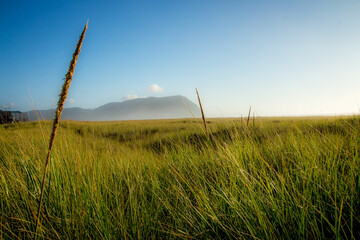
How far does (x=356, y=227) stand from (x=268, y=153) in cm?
133

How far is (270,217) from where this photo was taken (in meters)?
1.01

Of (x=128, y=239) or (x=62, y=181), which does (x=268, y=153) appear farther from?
(x=62, y=181)

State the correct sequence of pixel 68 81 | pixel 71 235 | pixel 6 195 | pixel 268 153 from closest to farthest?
Result: pixel 68 81
pixel 71 235
pixel 6 195
pixel 268 153

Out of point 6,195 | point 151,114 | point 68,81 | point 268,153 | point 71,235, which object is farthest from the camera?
point 151,114

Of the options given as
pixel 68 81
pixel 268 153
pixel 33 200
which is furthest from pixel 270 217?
pixel 33 200

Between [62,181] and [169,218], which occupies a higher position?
[62,181]

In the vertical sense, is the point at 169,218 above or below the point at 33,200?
below

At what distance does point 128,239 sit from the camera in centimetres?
111

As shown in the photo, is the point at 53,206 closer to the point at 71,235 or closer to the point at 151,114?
the point at 71,235

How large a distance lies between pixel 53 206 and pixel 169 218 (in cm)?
86

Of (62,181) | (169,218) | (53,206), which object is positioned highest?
(62,181)

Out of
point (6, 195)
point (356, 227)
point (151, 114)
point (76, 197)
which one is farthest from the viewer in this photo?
point (151, 114)

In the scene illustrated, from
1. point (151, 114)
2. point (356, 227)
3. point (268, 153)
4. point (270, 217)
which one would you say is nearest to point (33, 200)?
point (270, 217)

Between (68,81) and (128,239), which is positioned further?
(128,239)
